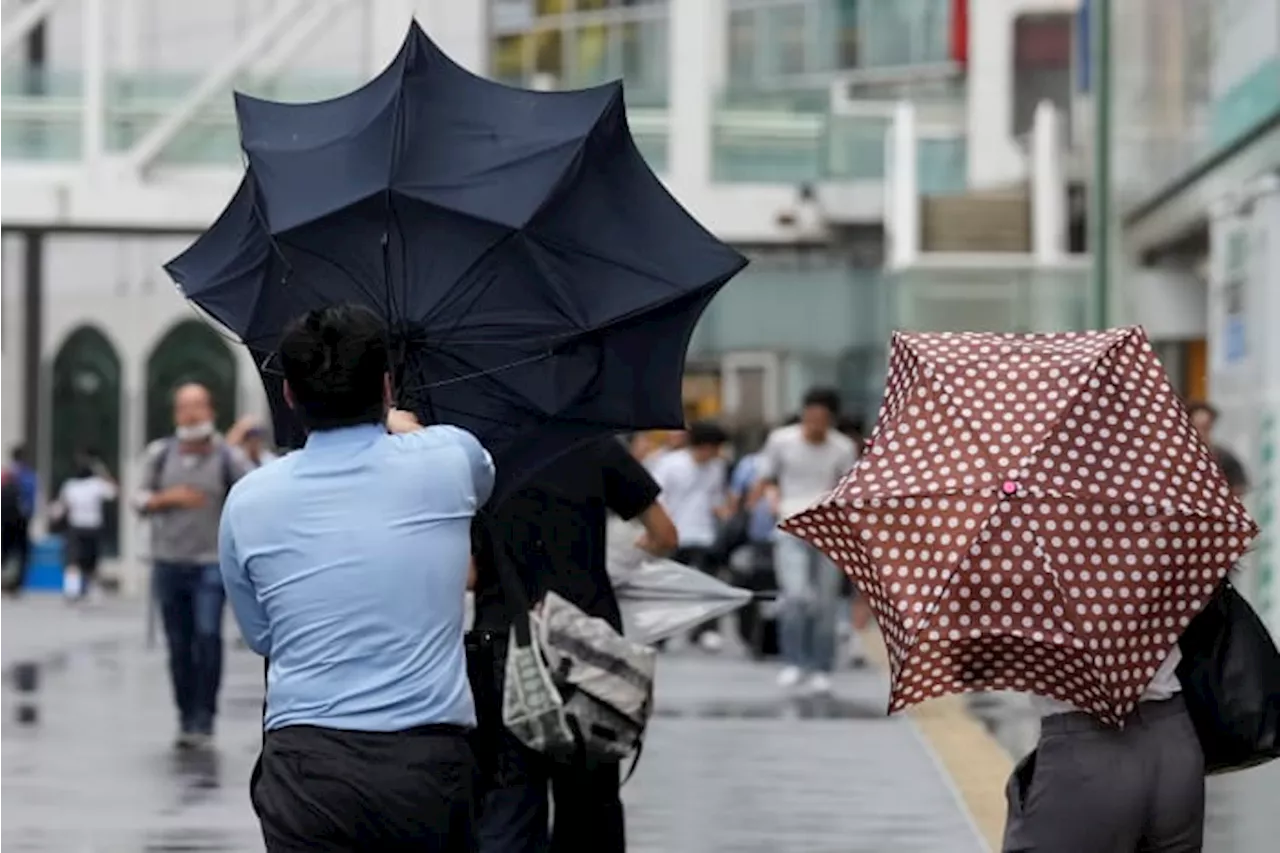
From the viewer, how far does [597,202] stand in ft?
25.8

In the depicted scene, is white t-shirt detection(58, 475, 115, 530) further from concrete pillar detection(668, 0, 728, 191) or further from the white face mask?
the white face mask

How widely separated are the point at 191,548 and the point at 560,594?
6.92 meters

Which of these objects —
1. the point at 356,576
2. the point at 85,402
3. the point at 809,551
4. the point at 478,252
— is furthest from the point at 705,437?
the point at 85,402

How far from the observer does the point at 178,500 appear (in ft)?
50.5

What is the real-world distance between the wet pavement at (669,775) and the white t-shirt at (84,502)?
16.8 metres

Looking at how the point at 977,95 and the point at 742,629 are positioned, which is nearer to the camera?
the point at 742,629

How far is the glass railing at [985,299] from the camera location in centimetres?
2767

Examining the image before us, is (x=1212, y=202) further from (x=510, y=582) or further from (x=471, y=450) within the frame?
(x=471, y=450)

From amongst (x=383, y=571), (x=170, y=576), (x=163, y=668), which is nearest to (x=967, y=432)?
(x=383, y=571)

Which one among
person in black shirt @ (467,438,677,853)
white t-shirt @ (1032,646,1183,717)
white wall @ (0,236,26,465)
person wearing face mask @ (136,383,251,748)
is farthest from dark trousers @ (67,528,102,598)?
white t-shirt @ (1032,646,1183,717)

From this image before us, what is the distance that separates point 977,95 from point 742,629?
2077 cm

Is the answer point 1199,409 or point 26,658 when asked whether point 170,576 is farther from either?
point 26,658

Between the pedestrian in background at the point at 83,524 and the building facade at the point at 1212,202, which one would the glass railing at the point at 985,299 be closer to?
the building facade at the point at 1212,202

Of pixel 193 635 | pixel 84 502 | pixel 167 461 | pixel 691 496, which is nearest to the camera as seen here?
pixel 193 635
